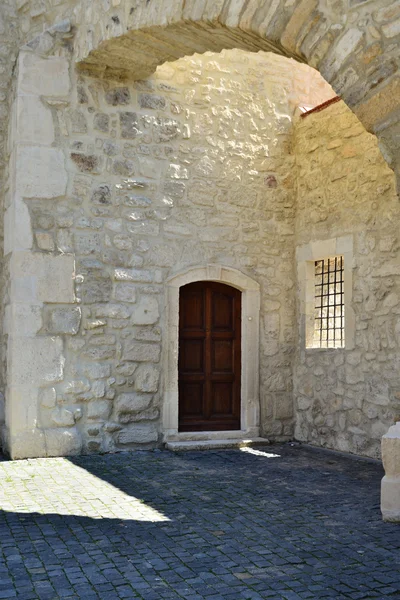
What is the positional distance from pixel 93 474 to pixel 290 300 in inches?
123

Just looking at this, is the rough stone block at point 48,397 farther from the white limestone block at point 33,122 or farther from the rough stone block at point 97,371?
the white limestone block at point 33,122

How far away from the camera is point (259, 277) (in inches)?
299

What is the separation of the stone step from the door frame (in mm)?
72

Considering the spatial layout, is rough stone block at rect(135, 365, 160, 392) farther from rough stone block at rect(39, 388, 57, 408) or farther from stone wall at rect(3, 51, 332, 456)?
rough stone block at rect(39, 388, 57, 408)

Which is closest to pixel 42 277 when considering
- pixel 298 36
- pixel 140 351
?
pixel 140 351

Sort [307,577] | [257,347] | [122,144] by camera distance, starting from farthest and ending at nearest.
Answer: [257,347] < [122,144] < [307,577]

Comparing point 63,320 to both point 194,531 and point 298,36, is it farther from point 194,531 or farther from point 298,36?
point 298,36

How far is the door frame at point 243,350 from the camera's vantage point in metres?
7.02

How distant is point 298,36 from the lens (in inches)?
169

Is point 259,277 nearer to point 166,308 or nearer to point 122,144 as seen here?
point 166,308

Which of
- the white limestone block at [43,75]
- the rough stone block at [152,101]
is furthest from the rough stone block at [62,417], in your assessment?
the rough stone block at [152,101]

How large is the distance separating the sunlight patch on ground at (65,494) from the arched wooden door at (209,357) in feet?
5.58

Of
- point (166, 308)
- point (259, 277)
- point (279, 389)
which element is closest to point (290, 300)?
point (259, 277)

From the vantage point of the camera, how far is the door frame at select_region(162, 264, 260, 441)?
702 cm
